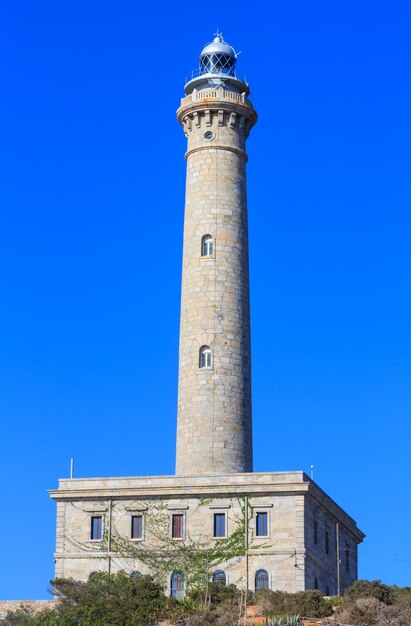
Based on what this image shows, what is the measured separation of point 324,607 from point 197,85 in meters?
23.9

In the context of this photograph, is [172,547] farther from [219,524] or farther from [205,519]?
[219,524]

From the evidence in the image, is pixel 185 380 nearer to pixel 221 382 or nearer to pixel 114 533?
pixel 221 382

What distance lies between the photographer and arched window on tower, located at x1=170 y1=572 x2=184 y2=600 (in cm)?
6253

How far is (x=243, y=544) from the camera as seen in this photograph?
6244 cm

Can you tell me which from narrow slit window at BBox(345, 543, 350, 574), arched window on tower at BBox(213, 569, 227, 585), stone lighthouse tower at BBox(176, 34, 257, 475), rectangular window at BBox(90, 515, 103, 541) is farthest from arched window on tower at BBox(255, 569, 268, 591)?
narrow slit window at BBox(345, 543, 350, 574)

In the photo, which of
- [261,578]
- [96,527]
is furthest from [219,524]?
[96,527]

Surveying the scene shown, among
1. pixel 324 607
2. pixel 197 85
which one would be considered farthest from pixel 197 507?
pixel 197 85

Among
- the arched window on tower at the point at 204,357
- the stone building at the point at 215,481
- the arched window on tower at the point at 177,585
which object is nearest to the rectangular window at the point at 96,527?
the stone building at the point at 215,481

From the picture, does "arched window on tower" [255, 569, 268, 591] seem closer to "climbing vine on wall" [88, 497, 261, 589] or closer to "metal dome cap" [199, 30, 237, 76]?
"climbing vine on wall" [88, 497, 261, 589]

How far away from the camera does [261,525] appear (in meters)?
62.6

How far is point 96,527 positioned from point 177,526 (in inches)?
125

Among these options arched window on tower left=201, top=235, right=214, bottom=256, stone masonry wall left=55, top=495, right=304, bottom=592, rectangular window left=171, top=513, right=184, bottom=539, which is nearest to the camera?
stone masonry wall left=55, top=495, right=304, bottom=592

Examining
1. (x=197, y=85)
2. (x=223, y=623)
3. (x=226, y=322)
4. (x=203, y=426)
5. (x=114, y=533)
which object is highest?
(x=197, y=85)

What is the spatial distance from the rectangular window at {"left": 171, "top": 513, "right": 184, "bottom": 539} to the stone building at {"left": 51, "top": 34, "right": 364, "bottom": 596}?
37 mm
